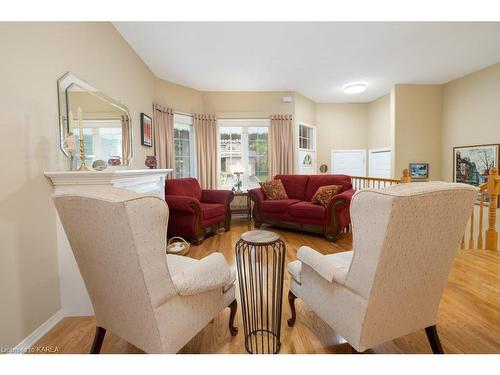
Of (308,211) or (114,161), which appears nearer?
(114,161)

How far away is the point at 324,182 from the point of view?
4348 millimetres

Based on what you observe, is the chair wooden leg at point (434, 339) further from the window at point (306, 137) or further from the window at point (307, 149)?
the window at point (306, 137)

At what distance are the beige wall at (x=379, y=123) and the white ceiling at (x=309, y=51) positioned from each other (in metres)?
0.70

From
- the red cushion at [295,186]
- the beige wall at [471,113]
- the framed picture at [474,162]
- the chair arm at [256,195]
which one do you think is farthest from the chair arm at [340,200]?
the beige wall at [471,113]

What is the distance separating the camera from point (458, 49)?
346cm

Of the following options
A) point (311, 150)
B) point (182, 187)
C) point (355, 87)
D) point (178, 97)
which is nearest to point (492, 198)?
point (355, 87)

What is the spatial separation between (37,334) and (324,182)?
3979 mm

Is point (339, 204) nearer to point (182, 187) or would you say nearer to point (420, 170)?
point (182, 187)

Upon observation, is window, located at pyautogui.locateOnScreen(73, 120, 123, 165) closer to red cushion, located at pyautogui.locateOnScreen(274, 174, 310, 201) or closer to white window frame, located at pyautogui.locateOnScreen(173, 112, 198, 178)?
white window frame, located at pyautogui.locateOnScreen(173, 112, 198, 178)

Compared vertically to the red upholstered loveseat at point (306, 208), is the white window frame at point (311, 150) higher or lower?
higher

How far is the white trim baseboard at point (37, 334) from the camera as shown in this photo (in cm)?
146

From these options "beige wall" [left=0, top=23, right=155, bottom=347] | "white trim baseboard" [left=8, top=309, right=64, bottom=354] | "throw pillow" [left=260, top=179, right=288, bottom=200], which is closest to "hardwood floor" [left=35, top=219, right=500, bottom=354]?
"white trim baseboard" [left=8, top=309, right=64, bottom=354]

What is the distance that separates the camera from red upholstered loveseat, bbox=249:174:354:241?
3506 millimetres
